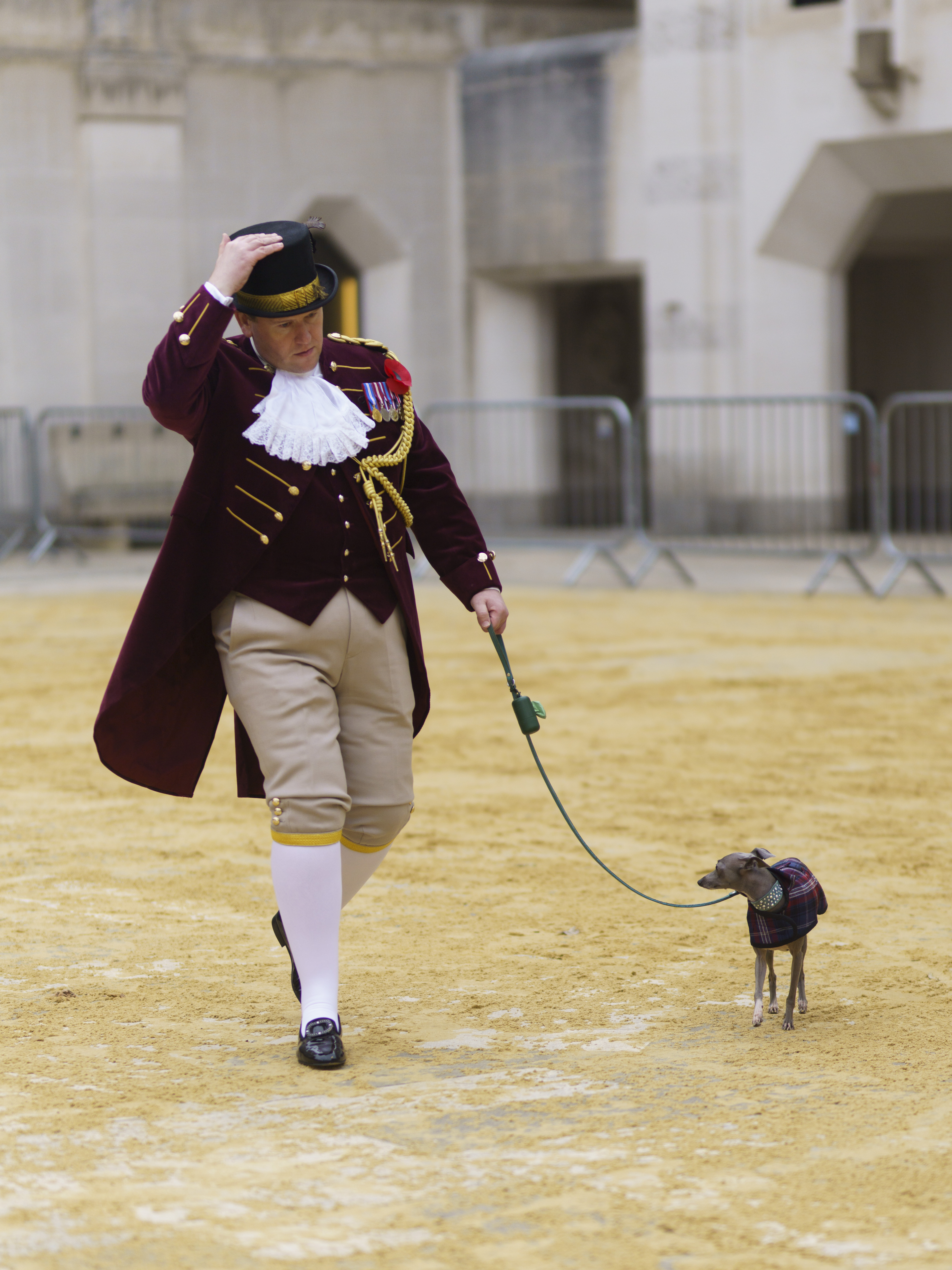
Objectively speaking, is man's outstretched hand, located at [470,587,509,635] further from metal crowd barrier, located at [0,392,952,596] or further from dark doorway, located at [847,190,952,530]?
dark doorway, located at [847,190,952,530]

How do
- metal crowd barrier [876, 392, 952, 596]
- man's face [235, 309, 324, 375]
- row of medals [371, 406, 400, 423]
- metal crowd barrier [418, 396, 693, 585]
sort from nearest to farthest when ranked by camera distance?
man's face [235, 309, 324, 375] → row of medals [371, 406, 400, 423] → metal crowd barrier [876, 392, 952, 596] → metal crowd barrier [418, 396, 693, 585]

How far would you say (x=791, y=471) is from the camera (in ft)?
61.4

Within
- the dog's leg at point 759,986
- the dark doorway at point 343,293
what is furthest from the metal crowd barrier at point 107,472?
the dog's leg at point 759,986

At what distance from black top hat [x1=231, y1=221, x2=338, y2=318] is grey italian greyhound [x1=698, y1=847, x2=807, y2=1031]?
5.46 feet

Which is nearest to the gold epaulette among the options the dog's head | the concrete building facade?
the dog's head

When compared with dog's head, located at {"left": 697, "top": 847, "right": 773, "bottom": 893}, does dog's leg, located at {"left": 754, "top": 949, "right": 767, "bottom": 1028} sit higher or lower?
lower

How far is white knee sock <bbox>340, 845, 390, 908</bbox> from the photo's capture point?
4809mm

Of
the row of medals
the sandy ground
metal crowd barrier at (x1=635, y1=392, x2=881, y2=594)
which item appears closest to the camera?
the sandy ground

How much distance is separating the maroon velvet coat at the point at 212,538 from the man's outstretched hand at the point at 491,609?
0.02 meters

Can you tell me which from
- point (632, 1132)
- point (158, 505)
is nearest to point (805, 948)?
point (632, 1132)

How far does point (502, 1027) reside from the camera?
186 inches

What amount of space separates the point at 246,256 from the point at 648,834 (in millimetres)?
3285

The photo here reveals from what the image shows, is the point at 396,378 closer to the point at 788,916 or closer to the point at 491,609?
the point at 491,609

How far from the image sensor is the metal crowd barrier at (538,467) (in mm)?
18906
